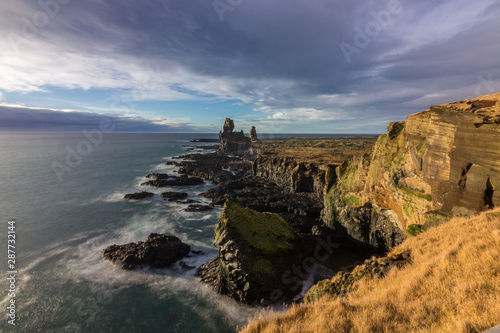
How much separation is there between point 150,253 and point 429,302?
24.8 metres

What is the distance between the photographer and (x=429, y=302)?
6.58 m

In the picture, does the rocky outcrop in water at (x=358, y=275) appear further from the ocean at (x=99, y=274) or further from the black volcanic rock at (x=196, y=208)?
the black volcanic rock at (x=196, y=208)

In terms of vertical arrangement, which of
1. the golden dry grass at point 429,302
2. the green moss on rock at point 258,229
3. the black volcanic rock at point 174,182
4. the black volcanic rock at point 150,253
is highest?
the golden dry grass at point 429,302

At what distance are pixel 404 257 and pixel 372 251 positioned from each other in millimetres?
14663

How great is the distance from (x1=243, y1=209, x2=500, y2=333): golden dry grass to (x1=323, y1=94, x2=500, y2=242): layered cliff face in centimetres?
673

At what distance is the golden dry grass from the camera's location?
5426 millimetres

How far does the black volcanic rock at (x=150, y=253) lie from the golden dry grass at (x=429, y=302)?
19.3m

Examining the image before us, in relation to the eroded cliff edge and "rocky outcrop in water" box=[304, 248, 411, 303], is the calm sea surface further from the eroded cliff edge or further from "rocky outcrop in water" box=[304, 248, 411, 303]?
"rocky outcrop in water" box=[304, 248, 411, 303]

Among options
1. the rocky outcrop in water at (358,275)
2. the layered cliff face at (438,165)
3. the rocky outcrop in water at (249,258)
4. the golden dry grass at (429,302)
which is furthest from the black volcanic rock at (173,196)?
the golden dry grass at (429,302)

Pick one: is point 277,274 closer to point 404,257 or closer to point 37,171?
point 404,257

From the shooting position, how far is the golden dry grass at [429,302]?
5.43 metres

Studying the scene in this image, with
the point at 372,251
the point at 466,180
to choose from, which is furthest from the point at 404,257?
the point at 372,251

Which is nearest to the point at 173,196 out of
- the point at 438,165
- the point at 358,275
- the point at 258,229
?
the point at 258,229

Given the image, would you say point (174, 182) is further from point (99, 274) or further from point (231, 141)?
point (231, 141)
